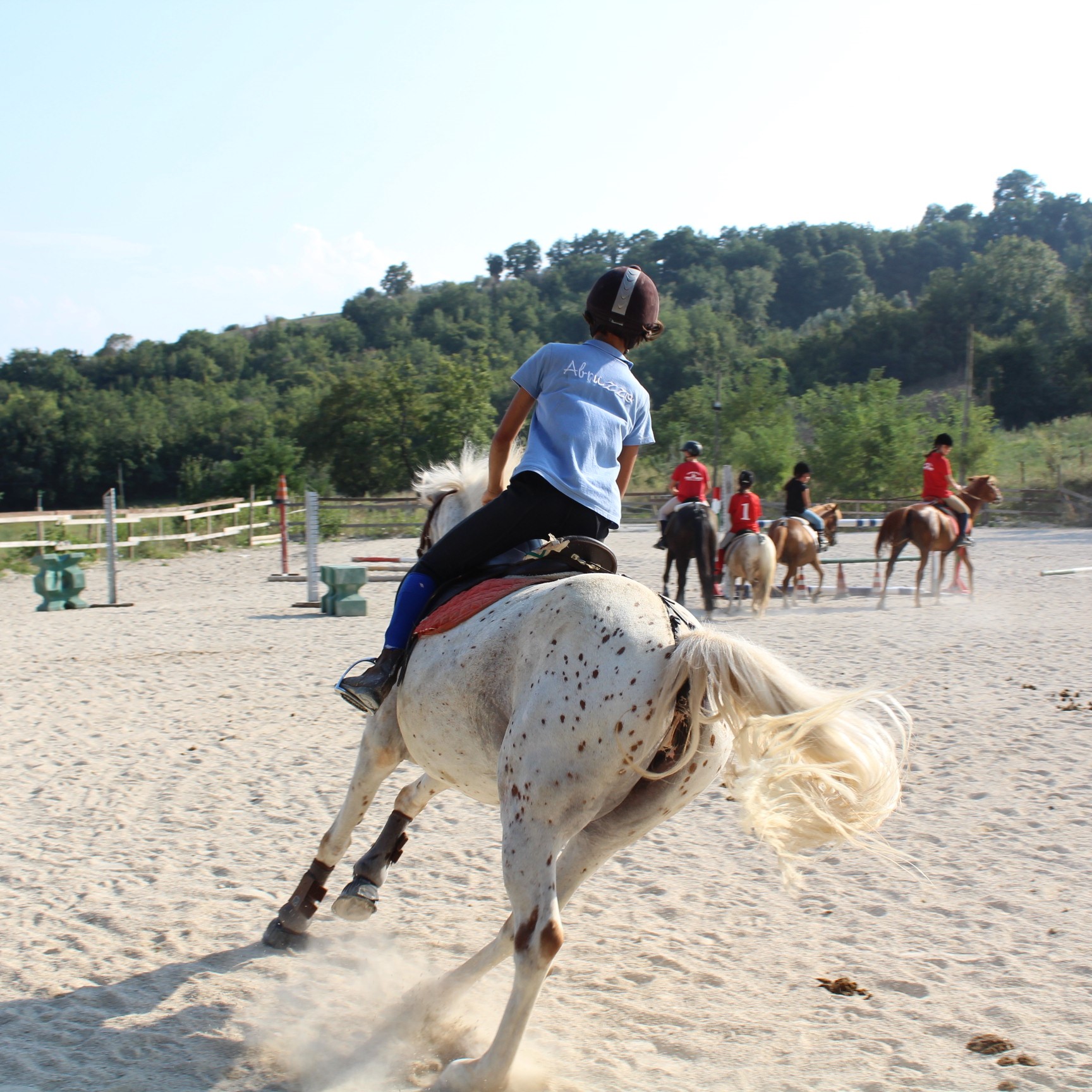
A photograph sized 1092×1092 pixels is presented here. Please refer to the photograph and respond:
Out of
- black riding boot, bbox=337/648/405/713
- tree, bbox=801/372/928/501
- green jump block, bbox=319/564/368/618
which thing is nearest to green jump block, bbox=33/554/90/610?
green jump block, bbox=319/564/368/618

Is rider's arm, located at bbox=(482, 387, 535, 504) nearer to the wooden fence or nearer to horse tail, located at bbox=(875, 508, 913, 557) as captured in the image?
horse tail, located at bbox=(875, 508, 913, 557)

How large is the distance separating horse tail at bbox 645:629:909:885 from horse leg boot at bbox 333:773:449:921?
1.38m

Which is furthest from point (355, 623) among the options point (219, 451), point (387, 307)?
point (387, 307)

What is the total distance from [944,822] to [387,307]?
113453 mm

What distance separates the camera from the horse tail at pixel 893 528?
15953 mm

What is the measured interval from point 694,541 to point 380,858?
10712mm

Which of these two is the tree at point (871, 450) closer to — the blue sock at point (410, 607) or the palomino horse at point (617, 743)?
the blue sock at point (410, 607)

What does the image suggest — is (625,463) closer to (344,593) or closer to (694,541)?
(694,541)

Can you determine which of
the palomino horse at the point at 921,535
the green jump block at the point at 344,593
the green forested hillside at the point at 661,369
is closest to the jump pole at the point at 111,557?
the green jump block at the point at 344,593

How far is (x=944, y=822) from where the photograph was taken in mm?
5234

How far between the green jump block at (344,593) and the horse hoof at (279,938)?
1058 centimetres

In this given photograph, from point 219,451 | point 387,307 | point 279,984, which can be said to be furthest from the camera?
point 387,307

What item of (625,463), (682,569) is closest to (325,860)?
(625,463)

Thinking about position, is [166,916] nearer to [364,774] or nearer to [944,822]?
[364,774]
